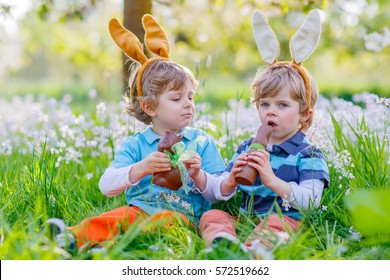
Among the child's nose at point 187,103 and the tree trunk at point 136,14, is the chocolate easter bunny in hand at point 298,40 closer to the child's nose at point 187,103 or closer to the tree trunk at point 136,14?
the child's nose at point 187,103

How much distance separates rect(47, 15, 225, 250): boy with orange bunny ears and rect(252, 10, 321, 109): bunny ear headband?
17.1 inches

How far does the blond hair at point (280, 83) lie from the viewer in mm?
3008

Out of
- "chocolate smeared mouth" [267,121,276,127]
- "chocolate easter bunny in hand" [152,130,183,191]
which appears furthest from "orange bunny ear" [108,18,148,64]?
"chocolate smeared mouth" [267,121,276,127]

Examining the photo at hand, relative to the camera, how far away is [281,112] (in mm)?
2994

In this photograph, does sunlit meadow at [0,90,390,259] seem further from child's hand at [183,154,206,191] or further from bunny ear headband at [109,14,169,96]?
bunny ear headband at [109,14,169,96]

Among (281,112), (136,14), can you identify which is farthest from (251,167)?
(136,14)


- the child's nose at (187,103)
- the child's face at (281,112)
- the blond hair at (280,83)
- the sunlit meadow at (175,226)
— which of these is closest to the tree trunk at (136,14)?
the sunlit meadow at (175,226)

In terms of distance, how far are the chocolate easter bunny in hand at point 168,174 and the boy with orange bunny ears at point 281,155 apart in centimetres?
24

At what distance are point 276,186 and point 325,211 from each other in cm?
39

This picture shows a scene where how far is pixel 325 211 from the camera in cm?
303

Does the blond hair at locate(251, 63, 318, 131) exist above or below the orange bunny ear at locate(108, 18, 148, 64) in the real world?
below

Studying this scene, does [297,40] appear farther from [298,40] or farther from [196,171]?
[196,171]

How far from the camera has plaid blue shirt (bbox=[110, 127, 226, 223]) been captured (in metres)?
3.04

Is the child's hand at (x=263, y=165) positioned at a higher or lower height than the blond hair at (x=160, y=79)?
lower
